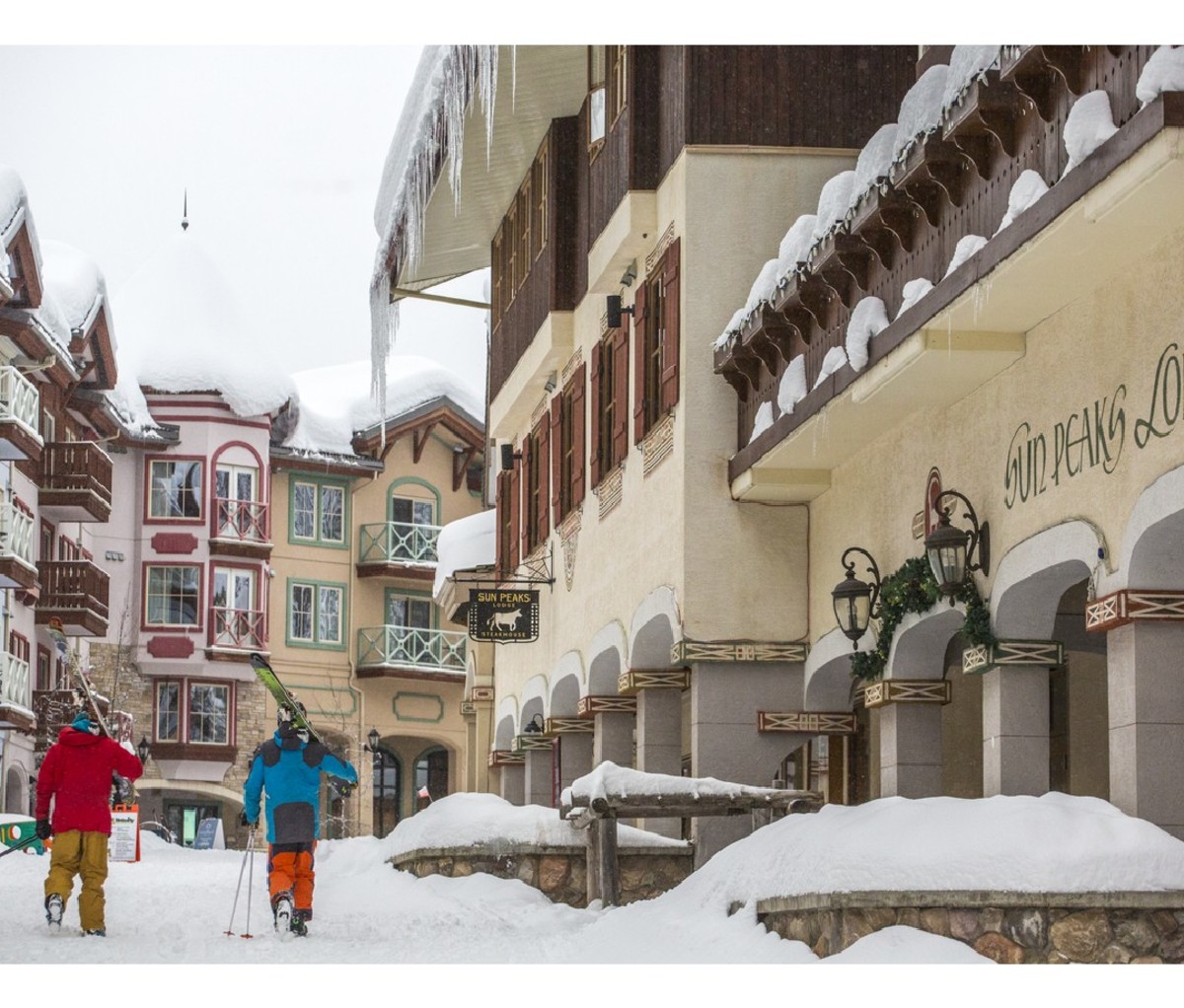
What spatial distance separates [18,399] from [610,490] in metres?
5.06

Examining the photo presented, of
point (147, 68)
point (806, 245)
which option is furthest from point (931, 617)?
point (147, 68)

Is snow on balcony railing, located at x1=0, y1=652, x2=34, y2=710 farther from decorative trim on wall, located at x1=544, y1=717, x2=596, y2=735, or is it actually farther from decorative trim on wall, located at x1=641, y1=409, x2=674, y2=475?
decorative trim on wall, located at x1=641, y1=409, x2=674, y2=475

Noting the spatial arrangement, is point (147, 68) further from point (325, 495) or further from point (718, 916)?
point (325, 495)

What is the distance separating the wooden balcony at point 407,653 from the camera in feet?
135

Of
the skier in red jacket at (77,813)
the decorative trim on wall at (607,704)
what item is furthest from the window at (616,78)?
the skier in red jacket at (77,813)

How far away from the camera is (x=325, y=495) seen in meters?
43.5

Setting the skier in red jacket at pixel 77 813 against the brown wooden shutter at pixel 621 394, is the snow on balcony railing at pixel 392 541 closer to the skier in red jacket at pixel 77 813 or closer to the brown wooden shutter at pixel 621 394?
the brown wooden shutter at pixel 621 394

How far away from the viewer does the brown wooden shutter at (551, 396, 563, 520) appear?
2375 cm

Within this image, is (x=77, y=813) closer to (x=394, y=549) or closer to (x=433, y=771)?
(x=433, y=771)

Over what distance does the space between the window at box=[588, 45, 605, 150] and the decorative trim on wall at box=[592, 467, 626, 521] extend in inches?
103

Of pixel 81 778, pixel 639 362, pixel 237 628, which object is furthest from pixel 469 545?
pixel 81 778

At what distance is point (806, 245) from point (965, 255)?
9.77ft

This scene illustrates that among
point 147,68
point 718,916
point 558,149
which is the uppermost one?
point 558,149

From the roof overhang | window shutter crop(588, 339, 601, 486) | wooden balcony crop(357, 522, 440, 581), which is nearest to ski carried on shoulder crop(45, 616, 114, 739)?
the roof overhang
